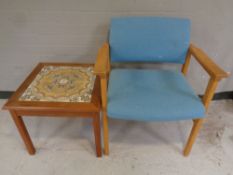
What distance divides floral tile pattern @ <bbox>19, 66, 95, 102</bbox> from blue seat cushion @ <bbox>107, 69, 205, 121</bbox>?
16 centimetres

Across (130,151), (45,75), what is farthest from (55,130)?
(130,151)

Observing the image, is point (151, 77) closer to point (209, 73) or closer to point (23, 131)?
point (209, 73)

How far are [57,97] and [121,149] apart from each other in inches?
22.5

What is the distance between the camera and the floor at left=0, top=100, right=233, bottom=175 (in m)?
1.09

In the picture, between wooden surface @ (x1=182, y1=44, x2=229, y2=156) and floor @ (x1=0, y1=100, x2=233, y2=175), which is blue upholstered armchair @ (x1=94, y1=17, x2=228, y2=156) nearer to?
wooden surface @ (x1=182, y1=44, x2=229, y2=156)

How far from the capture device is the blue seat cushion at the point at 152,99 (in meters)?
0.87

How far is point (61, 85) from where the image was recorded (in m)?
1.07

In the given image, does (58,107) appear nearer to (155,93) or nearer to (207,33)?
(155,93)

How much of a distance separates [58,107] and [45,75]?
338mm

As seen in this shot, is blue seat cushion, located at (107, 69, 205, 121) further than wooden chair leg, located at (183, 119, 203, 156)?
No

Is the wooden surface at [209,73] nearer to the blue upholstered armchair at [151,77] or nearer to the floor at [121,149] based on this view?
the blue upholstered armchair at [151,77]

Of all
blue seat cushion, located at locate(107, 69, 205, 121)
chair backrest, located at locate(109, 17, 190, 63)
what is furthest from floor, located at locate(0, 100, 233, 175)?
chair backrest, located at locate(109, 17, 190, 63)

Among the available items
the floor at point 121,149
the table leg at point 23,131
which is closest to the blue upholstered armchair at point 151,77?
the floor at point 121,149

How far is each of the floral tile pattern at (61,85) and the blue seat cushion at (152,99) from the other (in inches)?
6.2
